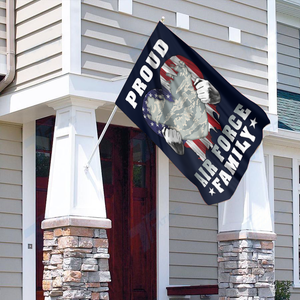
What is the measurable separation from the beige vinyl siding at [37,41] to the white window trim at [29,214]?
0.83 m

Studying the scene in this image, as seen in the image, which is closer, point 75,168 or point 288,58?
point 75,168

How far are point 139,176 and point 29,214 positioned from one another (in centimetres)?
209

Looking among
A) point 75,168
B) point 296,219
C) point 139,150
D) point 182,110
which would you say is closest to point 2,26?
point 75,168

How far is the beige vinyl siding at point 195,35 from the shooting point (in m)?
7.67

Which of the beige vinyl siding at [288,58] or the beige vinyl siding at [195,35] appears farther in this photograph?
the beige vinyl siding at [288,58]

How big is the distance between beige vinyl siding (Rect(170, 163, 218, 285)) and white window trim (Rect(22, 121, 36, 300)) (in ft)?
7.69

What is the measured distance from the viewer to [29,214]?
8.54m

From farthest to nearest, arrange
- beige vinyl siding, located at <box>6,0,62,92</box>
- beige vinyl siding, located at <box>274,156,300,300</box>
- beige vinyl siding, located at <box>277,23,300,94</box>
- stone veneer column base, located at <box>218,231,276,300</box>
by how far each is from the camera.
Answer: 1. beige vinyl siding, located at <box>277,23,300,94</box>
2. beige vinyl siding, located at <box>274,156,300,300</box>
3. stone veneer column base, located at <box>218,231,276,300</box>
4. beige vinyl siding, located at <box>6,0,62,92</box>

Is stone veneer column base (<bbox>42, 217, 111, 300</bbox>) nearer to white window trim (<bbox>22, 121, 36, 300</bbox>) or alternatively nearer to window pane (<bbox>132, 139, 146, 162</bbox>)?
white window trim (<bbox>22, 121, 36, 300</bbox>)

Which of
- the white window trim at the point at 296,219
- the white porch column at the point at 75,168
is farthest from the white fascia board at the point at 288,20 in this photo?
the white porch column at the point at 75,168

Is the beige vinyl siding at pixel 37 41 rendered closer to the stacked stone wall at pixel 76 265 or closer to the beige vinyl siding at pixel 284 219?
the stacked stone wall at pixel 76 265

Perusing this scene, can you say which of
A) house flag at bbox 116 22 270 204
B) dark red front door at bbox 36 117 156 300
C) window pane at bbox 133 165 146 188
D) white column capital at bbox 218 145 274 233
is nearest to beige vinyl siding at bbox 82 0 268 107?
house flag at bbox 116 22 270 204

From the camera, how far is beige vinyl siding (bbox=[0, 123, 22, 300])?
8234mm

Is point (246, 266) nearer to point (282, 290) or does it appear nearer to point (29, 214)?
point (282, 290)
